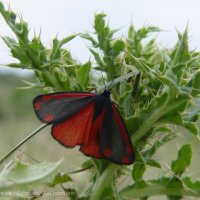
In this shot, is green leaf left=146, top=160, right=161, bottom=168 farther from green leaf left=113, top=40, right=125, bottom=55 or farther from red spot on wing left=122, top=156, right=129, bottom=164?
green leaf left=113, top=40, right=125, bottom=55

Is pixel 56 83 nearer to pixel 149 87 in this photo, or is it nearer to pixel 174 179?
pixel 149 87

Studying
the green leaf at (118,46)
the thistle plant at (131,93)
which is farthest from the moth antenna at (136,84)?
the green leaf at (118,46)

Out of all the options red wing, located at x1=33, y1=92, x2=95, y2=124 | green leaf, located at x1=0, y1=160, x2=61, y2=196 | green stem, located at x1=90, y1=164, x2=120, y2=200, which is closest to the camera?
green leaf, located at x1=0, y1=160, x2=61, y2=196

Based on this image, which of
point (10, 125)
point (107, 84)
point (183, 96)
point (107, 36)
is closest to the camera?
point (183, 96)

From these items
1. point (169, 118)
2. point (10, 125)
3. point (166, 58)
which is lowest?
point (10, 125)

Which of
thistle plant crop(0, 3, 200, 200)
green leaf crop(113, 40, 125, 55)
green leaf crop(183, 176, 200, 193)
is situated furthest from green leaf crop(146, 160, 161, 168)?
green leaf crop(113, 40, 125, 55)

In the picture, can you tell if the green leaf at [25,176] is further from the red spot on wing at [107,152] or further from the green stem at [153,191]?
the green stem at [153,191]

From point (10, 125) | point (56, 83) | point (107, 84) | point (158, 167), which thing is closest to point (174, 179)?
point (158, 167)
